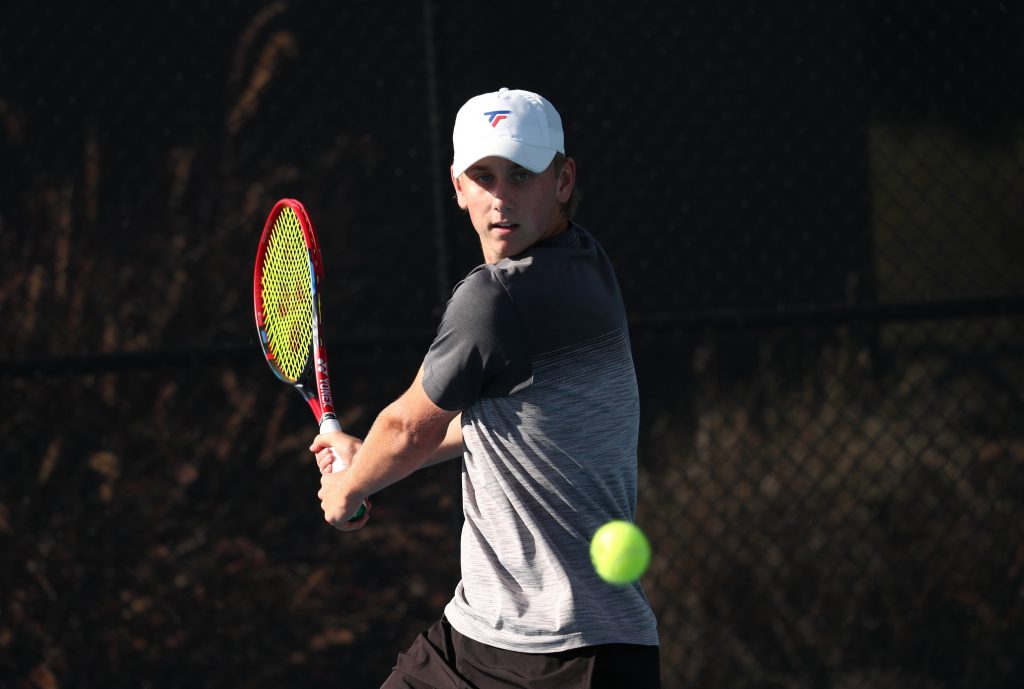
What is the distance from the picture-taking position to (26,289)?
14.9 ft

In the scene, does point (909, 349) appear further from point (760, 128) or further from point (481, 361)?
point (481, 361)

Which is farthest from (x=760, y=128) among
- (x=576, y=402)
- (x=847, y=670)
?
(x=576, y=402)

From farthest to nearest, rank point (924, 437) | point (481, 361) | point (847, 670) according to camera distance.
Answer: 1. point (924, 437)
2. point (847, 670)
3. point (481, 361)

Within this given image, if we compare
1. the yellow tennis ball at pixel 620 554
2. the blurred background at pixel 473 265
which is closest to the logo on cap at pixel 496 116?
the yellow tennis ball at pixel 620 554

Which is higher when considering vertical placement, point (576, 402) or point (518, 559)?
point (576, 402)

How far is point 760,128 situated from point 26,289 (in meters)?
2.50

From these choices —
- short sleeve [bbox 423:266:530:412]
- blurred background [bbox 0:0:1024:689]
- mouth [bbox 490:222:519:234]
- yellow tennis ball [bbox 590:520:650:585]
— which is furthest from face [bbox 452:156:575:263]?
blurred background [bbox 0:0:1024:689]

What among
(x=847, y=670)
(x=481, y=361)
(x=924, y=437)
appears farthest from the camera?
(x=924, y=437)

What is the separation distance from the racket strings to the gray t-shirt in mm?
860

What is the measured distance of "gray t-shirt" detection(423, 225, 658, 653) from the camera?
220 centimetres

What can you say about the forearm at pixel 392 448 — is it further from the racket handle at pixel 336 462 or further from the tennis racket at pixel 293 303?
the tennis racket at pixel 293 303

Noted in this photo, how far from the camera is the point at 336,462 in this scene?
268 centimetres

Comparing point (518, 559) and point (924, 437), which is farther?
point (924, 437)

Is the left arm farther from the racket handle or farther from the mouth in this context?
the mouth
